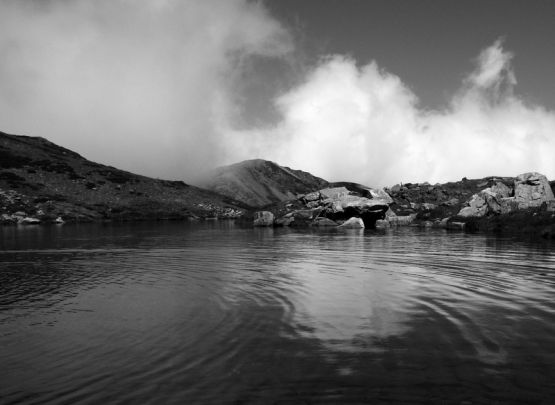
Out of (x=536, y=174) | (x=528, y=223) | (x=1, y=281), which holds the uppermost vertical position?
(x=536, y=174)

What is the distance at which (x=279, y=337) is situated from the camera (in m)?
13.1

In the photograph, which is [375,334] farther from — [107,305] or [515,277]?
[515,277]

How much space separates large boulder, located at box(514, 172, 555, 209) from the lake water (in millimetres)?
67376

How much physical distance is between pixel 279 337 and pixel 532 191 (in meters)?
91.1

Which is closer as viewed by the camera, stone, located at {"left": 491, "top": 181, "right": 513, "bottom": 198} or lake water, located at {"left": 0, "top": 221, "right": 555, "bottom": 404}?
lake water, located at {"left": 0, "top": 221, "right": 555, "bottom": 404}

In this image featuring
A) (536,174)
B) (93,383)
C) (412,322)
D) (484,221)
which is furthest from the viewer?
(536,174)

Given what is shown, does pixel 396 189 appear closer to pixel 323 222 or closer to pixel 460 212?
pixel 323 222

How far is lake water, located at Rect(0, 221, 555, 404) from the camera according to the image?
9.13 meters

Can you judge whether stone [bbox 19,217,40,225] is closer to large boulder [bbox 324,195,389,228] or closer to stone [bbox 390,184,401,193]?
large boulder [bbox 324,195,389,228]

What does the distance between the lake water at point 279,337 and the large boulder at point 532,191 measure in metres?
67.4

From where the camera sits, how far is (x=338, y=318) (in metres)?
15.5

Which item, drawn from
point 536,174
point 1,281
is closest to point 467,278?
point 1,281

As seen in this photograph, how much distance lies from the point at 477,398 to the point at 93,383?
863 cm

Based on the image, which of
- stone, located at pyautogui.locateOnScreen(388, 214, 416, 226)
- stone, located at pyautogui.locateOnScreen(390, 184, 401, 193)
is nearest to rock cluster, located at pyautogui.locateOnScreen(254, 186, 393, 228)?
stone, located at pyautogui.locateOnScreen(388, 214, 416, 226)
